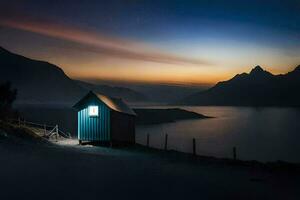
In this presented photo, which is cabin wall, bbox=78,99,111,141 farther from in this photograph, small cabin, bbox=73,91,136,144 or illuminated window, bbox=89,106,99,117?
illuminated window, bbox=89,106,99,117

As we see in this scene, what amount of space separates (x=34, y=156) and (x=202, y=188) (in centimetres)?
954

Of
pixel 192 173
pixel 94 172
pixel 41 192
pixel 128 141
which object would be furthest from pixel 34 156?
pixel 128 141

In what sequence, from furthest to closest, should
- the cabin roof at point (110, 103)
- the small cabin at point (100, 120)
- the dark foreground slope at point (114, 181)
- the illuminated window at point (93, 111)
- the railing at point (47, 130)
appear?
the railing at point (47, 130) < the illuminated window at point (93, 111) < the cabin roof at point (110, 103) < the small cabin at point (100, 120) < the dark foreground slope at point (114, 181)

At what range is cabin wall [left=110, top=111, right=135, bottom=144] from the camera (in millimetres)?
35344

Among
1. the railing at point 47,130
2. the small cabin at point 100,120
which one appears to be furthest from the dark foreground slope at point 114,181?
the railing at point 47,130

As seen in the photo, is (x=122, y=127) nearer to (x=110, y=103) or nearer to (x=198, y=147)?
(x=110, y=103)

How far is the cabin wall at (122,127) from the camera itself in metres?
35.3

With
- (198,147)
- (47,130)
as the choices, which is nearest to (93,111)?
(47,130)

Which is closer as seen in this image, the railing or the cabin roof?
the cabin roof

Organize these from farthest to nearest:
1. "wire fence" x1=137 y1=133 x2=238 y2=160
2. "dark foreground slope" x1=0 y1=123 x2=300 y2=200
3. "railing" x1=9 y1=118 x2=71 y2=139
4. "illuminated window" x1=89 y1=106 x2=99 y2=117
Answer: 1. "wire fence" x1=137 y1=133 x2=238 y2=160
2. "railing" x1=9 y1=118 x2=71 y2=139
3. "illuminated window" x1=89 y1=106 x2=99 y2=117
4. "dark foreground slope" x1=0 y1=123 x2=300 y2=200

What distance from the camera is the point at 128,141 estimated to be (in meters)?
37.6

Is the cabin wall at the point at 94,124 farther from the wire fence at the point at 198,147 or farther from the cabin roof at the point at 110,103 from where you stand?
the wire fence at the point at 198,147

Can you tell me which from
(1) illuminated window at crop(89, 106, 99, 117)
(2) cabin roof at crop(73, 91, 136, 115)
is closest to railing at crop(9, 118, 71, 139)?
(2) cabin roof at crop(73, 91, 136, 115)

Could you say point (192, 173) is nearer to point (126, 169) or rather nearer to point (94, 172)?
point (126, 169)
